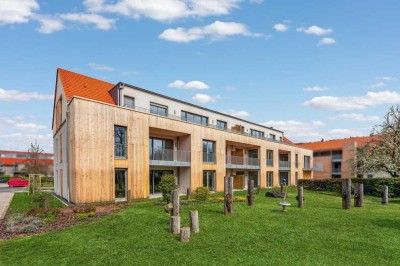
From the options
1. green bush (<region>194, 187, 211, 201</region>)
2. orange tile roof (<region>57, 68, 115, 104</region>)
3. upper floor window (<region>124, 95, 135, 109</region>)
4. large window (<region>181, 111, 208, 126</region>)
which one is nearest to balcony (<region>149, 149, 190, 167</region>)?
upper floor window (<region>124, 95, 135, 109</region>)

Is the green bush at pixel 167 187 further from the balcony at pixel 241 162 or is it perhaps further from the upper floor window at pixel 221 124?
the upper floor window at pixel 221 124

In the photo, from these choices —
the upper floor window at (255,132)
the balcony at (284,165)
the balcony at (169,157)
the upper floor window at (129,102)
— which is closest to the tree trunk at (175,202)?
the balcony at (169,157)

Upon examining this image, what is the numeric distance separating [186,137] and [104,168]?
903 centimetres

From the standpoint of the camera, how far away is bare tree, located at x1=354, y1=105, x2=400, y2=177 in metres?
31.2

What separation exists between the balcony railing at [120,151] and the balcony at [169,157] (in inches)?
109

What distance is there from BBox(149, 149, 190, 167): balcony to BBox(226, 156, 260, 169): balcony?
6575 mm

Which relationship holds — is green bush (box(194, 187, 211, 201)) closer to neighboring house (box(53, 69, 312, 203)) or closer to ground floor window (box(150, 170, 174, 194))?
neighboring house (box(53, 69, 312, 203))

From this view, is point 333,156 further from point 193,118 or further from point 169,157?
point 169,157

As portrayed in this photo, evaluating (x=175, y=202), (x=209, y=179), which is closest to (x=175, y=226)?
(x=175, y=202)

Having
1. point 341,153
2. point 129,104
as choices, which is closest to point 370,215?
point 129,104

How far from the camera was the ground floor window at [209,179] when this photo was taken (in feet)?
91.5

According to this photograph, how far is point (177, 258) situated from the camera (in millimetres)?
8469

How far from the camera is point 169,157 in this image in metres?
25.2

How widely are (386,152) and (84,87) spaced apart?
3234cm
